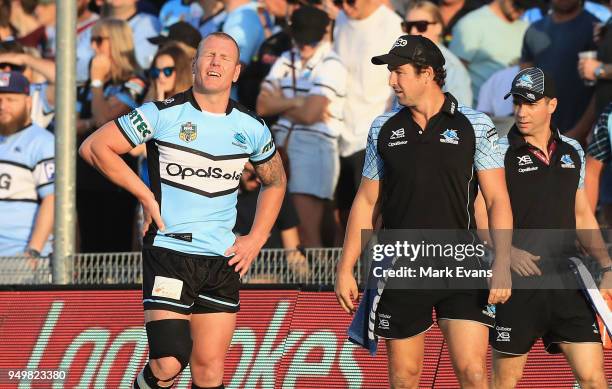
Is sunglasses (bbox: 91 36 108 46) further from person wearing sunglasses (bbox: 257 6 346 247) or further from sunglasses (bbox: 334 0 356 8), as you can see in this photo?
sunglasses (bbox: 334 0 356 8)

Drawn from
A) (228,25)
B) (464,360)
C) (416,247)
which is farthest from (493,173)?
(228,25)

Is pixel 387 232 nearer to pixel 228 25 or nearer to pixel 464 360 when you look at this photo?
pixel 464 360

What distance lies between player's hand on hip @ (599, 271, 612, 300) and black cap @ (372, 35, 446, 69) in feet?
6.25

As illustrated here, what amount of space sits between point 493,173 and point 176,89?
4.22 meters

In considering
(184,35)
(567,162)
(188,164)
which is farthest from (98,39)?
(567,162)

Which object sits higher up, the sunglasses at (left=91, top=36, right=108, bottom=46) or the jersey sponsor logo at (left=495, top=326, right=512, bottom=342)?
the sunglasses at (left=91, top=36, right=108, bottom=46)

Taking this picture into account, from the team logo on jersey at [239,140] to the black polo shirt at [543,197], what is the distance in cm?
162

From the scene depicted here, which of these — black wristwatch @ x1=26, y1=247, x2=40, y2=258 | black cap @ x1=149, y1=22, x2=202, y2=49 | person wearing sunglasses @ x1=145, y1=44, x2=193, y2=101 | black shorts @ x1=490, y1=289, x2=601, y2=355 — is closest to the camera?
black shorts @ x1=490, y1=289, x2=601, y2=355

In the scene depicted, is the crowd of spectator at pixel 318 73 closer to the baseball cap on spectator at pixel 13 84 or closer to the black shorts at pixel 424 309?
the baseball cap on spectator at pixel 13 84

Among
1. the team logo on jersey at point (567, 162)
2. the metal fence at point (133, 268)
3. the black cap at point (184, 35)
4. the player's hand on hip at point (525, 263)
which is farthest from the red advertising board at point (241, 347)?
the black cap at point (184, 35)

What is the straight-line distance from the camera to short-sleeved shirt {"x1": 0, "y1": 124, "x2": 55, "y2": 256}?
445 inches

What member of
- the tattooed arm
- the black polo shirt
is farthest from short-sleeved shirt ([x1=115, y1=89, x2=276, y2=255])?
the black polo shirt

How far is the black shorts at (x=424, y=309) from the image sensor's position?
7590 millimetres

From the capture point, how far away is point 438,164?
7605 mm
